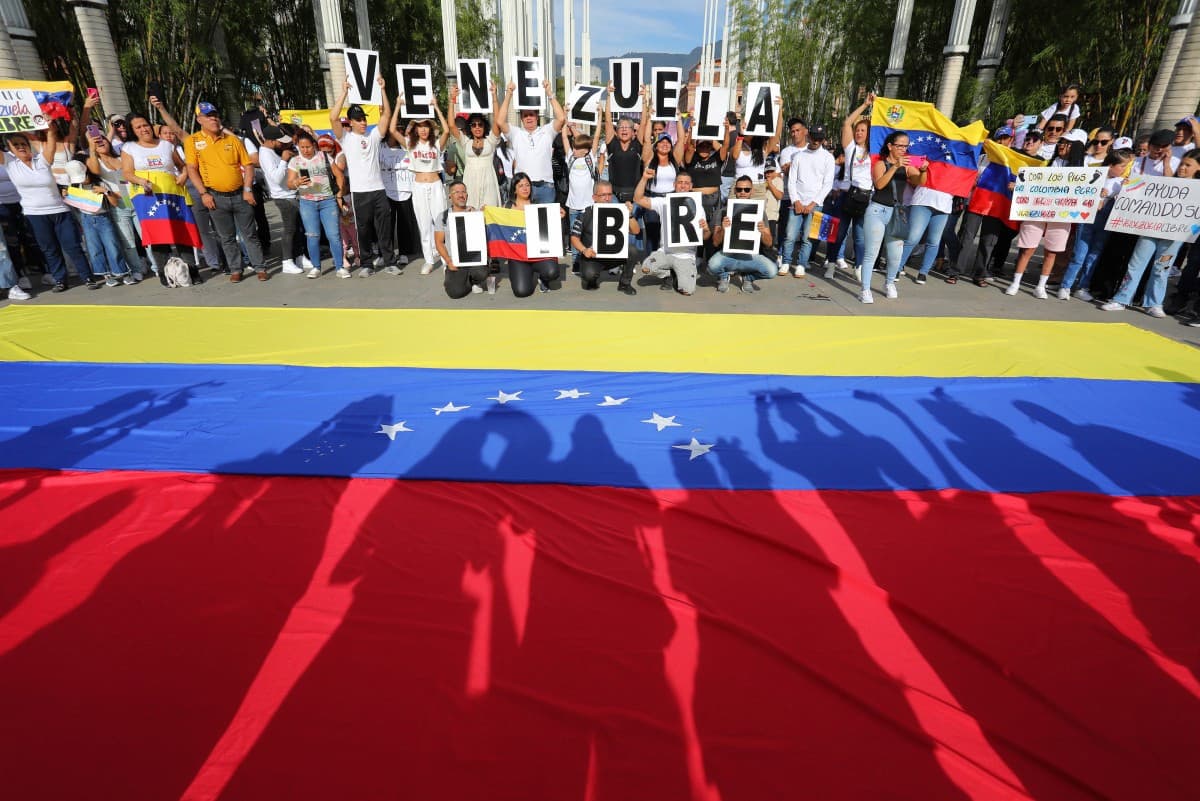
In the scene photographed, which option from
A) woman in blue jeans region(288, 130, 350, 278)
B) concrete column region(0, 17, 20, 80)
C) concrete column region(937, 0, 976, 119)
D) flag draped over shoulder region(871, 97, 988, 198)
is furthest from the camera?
concrete column region(937, 0, 976, 119)

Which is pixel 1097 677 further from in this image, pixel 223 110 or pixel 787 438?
pixel 223 110

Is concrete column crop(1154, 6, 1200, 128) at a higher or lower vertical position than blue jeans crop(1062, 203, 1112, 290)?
higher

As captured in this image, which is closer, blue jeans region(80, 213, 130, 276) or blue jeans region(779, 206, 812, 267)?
blue jeans region(80, 213, 130, 276)

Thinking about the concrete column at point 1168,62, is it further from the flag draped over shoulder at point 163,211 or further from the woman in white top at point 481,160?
the flag draped over shoulder at point 163,211

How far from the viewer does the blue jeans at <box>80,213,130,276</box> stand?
756cm

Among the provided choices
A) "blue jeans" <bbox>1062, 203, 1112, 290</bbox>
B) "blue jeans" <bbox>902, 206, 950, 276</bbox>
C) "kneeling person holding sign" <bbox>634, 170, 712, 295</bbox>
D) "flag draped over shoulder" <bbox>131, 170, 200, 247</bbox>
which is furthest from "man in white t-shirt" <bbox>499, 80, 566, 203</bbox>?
"blue jeans" <bbox>1062, 203, 1112, 290</bbox>

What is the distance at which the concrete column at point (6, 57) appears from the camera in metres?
9.77

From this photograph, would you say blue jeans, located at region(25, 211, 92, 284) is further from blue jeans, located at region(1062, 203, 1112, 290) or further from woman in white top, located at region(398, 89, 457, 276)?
blue jeans, located at region(1062, 203, 1112, 290)

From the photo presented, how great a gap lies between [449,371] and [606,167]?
433 cm

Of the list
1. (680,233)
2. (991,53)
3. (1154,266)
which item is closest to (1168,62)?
(991,53)

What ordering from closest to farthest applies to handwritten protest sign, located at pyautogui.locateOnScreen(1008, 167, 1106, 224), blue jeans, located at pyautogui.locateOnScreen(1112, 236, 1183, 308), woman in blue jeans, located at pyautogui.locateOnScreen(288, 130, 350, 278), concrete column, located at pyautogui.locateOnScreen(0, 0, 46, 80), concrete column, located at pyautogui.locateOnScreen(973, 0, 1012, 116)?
blue jeans, located at pyautogui.locateOnScreen(1112, 236, 1183, 308), handwritten protest sign, located at pyautogui.locateOnScreen(1008, 167, 1106, 224), woman in blue jeans, located at pyautogui.locateOnScreen(288, 130, 350, 278), concrete column, located at pyautogui.locateOnScreen(0, 0, 46, 80), concrete column, located at pyautogui.locateOnScreen(973, 0, 1012, 116)

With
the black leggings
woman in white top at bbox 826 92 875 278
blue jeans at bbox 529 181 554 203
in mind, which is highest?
woman in white top at bbox 826 92 875 278

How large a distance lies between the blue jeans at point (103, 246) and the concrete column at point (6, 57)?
4.77 m

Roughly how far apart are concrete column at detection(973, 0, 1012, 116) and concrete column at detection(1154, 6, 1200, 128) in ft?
16.5
